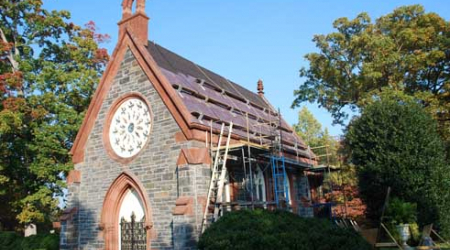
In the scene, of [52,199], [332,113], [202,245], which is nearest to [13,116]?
[52,199]

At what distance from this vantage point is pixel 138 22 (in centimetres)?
2039

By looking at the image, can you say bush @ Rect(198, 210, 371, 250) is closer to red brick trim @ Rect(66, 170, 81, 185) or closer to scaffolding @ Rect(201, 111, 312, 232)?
scaffolding @ Rect(201, 111, 312, 232)

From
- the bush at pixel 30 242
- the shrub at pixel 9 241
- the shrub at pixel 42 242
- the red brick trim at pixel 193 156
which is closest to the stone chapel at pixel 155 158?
the red brick trim at pixel 193 156

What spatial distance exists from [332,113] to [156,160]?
55.2 ft

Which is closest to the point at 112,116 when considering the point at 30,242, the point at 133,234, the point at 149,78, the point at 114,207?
the point at 149,78

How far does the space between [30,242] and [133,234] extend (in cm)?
854

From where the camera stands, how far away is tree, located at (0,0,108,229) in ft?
79.4

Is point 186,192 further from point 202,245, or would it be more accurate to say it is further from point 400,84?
point 400,84

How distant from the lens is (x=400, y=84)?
83.3 feet

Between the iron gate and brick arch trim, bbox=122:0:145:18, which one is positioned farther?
brick arch trim, bbox=122:0:145:18

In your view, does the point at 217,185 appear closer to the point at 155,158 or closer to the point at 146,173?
the point at 155,158

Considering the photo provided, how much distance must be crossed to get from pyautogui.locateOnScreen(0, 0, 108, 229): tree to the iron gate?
832 centimetres

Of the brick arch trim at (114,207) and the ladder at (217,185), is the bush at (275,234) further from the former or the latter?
the brick arch trim at (114,207)

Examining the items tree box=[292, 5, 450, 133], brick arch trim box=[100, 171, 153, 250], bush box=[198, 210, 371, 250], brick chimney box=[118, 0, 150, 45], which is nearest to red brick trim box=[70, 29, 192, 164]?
brick chimney box=[118, 0, 150, 45]
